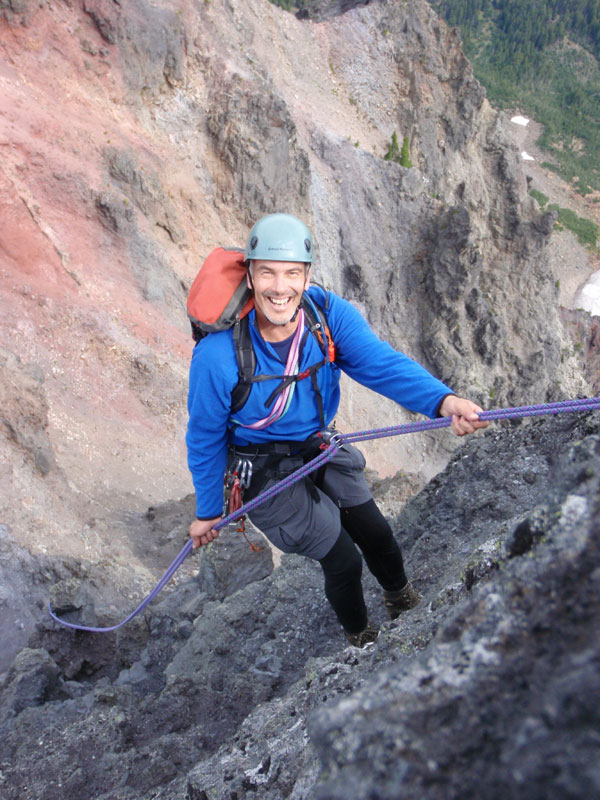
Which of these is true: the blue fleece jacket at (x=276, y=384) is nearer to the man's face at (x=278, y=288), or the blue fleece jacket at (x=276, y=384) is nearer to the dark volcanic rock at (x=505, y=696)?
the man's face at (x=278, y=288)

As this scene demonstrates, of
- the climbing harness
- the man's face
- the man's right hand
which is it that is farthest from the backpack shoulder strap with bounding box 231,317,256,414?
the man's right hand

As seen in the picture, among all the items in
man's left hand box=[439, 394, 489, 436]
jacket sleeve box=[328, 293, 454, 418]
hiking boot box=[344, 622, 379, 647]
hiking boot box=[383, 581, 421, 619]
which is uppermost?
jacket sleeve box=[328, 293, 454, 418]

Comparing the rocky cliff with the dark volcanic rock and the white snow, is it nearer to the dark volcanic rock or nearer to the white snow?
the dark volcanic rock

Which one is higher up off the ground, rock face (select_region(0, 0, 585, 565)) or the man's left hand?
rock face (select_region(0, 0, 585, 565))

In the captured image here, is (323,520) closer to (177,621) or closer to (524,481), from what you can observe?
(524,481)

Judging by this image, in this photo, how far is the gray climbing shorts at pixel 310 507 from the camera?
3.44m

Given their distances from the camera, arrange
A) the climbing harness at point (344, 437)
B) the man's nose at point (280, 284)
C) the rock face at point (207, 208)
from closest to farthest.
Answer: the climbing harness at point (344, 437), the man's nose at point (280, 284), the rock face at point (207, 208)

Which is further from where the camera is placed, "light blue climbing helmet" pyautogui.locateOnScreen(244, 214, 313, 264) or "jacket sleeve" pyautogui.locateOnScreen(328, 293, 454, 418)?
"jacket sleeve" pyautogui.locateOnScreen(328, 293, 454, 418)

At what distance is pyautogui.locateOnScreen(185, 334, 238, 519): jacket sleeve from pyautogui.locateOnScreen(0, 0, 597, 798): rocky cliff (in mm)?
1290

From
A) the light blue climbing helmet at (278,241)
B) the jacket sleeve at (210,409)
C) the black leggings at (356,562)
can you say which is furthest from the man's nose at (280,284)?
the black leggings at (356,562)

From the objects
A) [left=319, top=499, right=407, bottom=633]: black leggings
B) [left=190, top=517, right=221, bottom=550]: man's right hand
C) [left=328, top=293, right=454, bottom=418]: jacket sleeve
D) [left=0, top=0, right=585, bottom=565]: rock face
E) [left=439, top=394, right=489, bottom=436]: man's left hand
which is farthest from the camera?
[left=0, top=0, right=585, bottom=565]: rock face

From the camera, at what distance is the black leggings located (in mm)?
3594

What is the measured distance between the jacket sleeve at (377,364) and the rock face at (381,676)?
0.91 m

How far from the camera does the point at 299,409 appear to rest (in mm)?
3420
